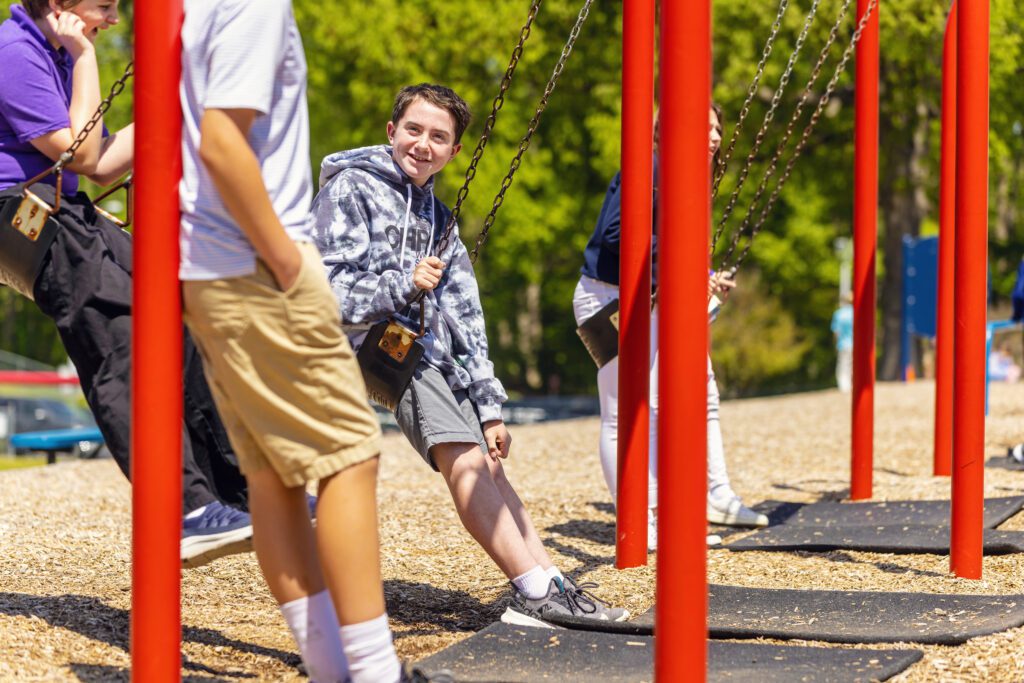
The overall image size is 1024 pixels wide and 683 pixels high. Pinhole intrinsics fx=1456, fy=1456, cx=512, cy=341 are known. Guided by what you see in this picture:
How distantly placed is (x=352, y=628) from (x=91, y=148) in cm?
151

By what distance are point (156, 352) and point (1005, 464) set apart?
671 centimetres

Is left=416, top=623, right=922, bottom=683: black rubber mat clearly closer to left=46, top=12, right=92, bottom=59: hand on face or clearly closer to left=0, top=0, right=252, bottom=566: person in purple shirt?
left=0, top=0, right=252, bottom=566: person in purple shirt

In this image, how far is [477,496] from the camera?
159 inches

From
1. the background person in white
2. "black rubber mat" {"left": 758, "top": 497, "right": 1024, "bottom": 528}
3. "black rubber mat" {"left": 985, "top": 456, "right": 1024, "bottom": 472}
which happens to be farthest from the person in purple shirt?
"black rubber mat" {"left": 985, "top": 456, "right": 1024, "bottom": 472}

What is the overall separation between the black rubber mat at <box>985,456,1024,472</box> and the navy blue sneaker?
19.9ft

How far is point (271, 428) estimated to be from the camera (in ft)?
9.46

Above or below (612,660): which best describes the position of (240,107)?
above

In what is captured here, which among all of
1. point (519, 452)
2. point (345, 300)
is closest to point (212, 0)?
point (345, 300)

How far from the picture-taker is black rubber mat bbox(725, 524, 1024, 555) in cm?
550

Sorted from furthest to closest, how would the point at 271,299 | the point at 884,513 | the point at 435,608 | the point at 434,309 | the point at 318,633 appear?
the point at 884,513, the point at 435,608, the point at 434,309, the point at 318,633, the point at 271,299

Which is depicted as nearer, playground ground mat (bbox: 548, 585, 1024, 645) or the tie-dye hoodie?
the tie-dye hoodie

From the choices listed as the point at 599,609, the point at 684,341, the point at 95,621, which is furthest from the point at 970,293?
the point at 95,621

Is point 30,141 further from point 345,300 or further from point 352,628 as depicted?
point 352,628

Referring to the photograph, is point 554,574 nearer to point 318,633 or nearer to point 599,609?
point 599,609
